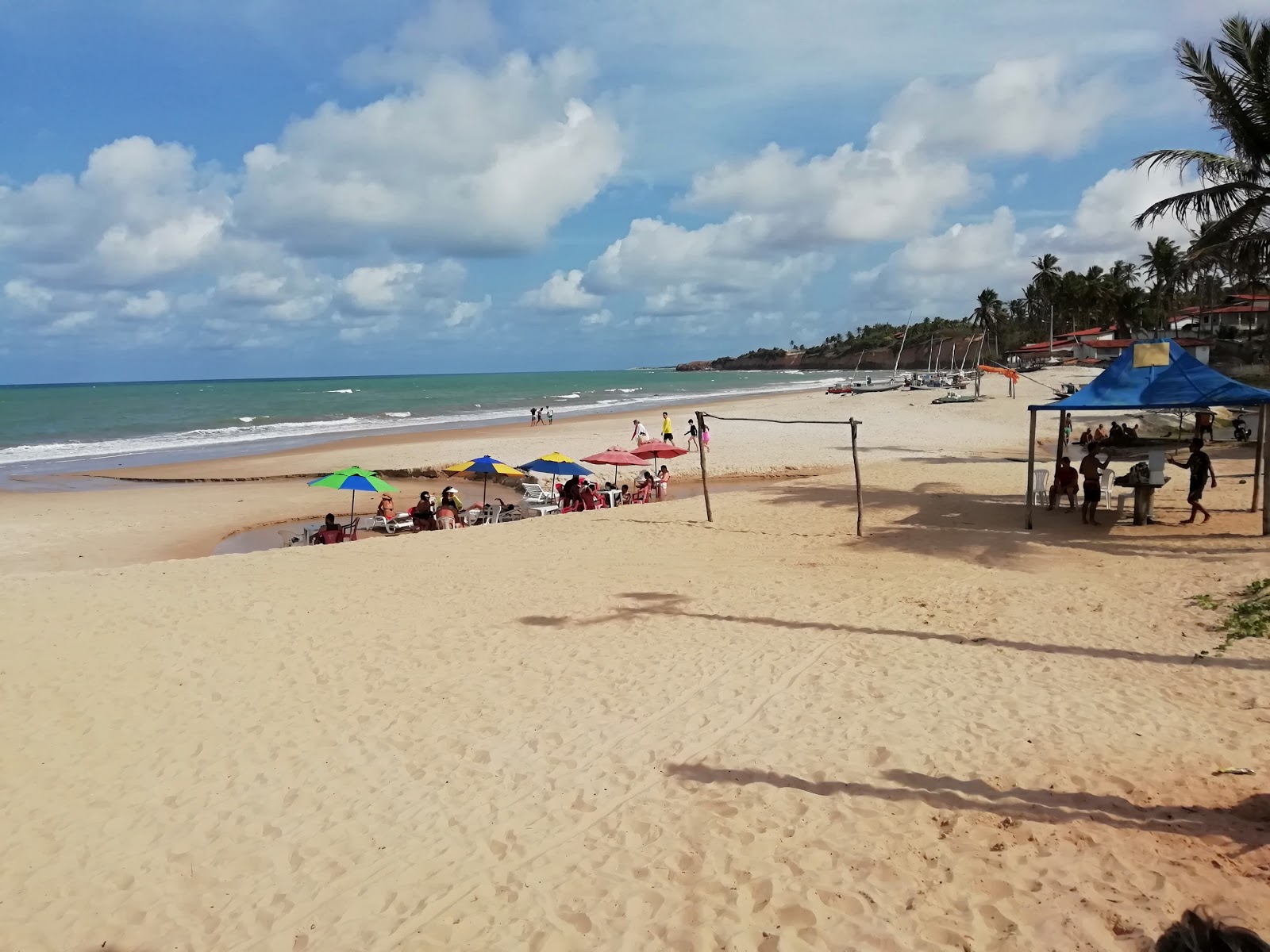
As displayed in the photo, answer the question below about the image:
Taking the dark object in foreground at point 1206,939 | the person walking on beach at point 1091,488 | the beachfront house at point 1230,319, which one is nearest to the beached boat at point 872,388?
the beachfront house at point 1230,319

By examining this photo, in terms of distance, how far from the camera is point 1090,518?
38.6 ft

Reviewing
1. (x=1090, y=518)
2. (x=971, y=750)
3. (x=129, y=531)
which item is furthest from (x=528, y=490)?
(x=971, y=750)

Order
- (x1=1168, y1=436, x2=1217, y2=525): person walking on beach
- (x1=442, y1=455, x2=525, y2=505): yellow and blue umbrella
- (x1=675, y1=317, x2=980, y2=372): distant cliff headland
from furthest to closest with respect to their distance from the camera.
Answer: (x1=675, y1=317, x2=980, y2=372): distant cliff headland, (x1=442, y1=455, x2=525, y2=505): yellow and blue umbrella, (x1=1168, y1=436, x2=1217, y2=525): person walking on beach

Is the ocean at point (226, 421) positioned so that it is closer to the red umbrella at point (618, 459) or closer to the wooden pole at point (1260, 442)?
the red umbrella at point (618, 459)

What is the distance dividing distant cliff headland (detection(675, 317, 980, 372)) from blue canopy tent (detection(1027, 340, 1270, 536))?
287 ft

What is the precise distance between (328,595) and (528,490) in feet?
25.4

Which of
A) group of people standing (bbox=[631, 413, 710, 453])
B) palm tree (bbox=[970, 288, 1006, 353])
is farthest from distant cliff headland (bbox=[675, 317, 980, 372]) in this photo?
group of people standing (bbox=[631, 413, 710, 453])

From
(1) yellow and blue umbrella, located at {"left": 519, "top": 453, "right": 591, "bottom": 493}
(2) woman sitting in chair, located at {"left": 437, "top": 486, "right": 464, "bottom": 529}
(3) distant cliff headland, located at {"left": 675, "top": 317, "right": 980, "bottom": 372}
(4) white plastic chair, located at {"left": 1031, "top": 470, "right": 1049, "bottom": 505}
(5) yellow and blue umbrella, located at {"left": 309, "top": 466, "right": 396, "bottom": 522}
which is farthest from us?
(3) distant cliff headland, located at {"left": 675, "top": 317, "right": 980, "bottom": 372}

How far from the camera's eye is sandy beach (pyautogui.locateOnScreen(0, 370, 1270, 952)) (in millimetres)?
3678

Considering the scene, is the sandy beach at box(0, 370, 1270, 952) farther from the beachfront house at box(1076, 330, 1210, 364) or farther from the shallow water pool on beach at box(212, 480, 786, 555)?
the beachfront house at box(1076, 330, 1210, 364)

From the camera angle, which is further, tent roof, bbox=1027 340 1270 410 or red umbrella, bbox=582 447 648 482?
red umbrella, bbox=582 447 648 482

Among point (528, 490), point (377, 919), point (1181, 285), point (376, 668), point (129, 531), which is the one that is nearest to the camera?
point (377, 919)

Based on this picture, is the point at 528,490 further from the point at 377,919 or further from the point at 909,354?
the point at 909,354

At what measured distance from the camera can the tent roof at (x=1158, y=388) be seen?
10523 millimetres
